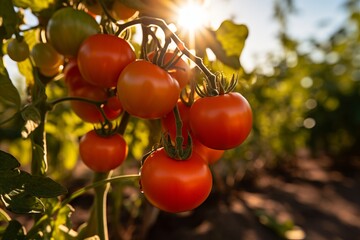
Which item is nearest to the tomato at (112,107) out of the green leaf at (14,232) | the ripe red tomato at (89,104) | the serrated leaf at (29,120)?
the ripe red tomato at (89,104)

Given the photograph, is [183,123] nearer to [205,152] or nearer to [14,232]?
[205,152]

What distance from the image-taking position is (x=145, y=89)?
50cm

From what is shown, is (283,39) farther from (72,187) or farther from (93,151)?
(93,151)

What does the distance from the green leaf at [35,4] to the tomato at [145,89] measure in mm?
248

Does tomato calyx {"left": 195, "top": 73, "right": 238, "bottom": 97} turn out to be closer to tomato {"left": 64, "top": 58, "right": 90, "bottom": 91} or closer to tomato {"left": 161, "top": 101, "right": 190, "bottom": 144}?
tomato {"left": 161, "top": 101, "right": 190, "bottom": 144}

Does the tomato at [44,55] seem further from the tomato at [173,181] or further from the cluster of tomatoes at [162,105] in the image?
the tomato at [173,181]

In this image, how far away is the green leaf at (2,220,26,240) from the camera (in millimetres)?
597

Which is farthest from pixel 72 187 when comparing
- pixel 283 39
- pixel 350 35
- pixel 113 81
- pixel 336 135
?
pixel 350 35

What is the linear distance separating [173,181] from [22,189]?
0.21 meters

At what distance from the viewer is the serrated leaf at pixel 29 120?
0.55 meters

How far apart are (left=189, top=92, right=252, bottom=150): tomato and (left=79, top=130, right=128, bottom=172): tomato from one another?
204 millimetres

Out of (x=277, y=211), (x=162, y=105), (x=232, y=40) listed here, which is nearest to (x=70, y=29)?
(x=162, y=105)

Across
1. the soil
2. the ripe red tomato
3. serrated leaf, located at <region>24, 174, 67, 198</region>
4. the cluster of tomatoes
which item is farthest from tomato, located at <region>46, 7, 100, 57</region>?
the soil

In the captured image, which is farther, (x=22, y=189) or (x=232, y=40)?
(x=232, y=40)
